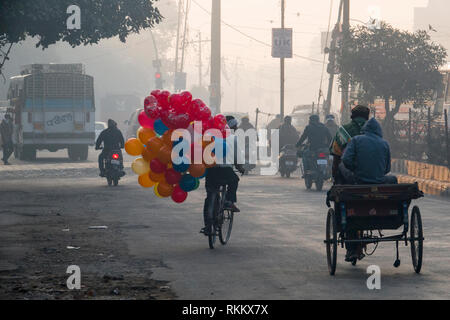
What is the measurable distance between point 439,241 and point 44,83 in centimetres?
2716

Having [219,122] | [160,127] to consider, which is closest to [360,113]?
[219,122]

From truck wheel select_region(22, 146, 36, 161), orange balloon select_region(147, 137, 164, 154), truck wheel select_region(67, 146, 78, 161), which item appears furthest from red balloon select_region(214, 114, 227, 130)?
truck wheel select_region(67, 146, 78, 161)

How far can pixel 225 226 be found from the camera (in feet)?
46.5

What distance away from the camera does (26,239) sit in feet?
48.4

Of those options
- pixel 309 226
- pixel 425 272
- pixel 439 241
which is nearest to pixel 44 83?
pixel 309 226

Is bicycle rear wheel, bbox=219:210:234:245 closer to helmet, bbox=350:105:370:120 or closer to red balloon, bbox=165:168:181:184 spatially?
red balloon, bbox=165:168:181:184

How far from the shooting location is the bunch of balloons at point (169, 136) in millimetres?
13531

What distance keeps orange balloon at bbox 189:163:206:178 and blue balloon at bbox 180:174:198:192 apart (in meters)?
0.18

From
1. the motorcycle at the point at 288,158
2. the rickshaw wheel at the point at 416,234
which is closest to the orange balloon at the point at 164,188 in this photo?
the rickshaw wheel at the point at 416,234

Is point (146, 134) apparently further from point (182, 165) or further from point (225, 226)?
point (225, 226)

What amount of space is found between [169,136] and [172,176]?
561mm
